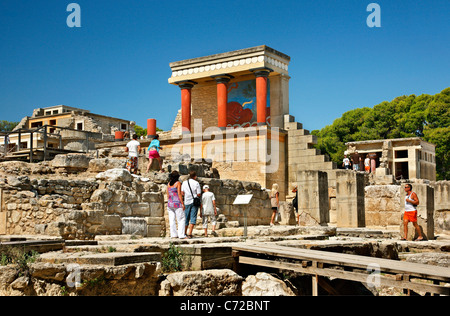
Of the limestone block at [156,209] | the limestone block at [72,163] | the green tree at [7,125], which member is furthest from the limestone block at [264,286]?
the green tree at [7,125]

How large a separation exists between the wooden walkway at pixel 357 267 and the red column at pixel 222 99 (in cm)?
1773

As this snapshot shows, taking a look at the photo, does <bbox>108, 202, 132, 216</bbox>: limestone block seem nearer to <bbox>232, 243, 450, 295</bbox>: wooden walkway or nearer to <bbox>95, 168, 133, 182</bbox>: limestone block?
<bbox>95, 168, 133, 182</bbox>: limestone block

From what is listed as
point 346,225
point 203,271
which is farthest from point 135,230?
point 346,225

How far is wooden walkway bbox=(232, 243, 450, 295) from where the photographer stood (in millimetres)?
5742

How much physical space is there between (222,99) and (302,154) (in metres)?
5.10

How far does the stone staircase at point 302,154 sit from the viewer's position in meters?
22.6

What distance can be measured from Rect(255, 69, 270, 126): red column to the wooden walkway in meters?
17.1

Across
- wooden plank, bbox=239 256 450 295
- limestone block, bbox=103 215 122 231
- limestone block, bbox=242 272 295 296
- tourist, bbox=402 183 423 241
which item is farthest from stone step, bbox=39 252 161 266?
tourist, bbox=402 183 423 241

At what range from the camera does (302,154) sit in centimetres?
2325

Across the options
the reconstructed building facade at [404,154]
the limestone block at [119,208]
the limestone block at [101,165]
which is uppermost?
the reconstructed building facade at [404,154]

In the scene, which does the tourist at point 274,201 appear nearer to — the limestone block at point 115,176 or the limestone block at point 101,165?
the limestone block at point 101,165
